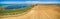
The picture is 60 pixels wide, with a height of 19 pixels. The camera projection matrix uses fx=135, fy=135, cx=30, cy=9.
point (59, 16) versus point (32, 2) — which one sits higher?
point (32, 2)

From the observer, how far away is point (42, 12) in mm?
1163

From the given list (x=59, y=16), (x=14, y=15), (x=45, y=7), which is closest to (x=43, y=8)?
(x=45, y=7)

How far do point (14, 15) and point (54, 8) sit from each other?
348mm

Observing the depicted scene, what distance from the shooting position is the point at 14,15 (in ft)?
3.76

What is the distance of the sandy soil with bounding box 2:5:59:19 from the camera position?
115cm

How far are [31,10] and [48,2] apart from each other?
16 centimetres

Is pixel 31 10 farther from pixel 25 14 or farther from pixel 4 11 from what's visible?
pixel 4 11

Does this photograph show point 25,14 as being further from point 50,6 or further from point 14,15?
point 50,6

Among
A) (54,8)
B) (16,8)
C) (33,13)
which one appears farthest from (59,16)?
(16,8)

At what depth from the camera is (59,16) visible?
1.16m

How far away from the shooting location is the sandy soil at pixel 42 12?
1154 millimetres

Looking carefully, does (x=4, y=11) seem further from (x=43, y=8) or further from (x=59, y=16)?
(x=59, y=16)

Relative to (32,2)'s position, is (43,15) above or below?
below

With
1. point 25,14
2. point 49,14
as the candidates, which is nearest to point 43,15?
point 49,14
